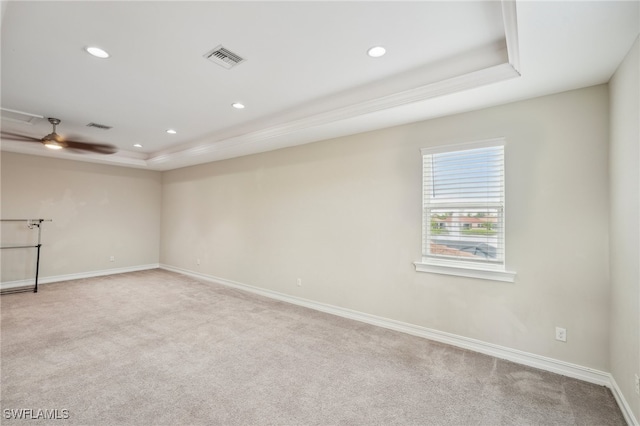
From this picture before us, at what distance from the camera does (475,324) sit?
2930 millimetres

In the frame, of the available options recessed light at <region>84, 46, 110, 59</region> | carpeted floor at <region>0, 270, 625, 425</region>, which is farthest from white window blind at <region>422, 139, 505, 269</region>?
recessed light at <region>84, 46, 110, 59</region>

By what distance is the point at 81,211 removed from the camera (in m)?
5.95

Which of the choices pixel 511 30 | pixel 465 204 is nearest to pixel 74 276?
pixel 465 204

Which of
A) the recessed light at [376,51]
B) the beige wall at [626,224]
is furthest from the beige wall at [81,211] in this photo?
the beige wall at [626,224]

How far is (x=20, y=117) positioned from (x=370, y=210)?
4943 millimetres

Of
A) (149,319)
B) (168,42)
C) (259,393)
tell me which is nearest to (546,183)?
(259,393)

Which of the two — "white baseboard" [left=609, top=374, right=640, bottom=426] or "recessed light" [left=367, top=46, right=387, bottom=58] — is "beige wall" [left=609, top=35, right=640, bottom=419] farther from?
"recessed light" [left=367, top=46, right=387, bottom=58]

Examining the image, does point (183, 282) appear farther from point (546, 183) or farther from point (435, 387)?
point (546, 183)

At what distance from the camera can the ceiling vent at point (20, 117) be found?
371 centimetres

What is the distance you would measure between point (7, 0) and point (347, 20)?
2149 millimetres

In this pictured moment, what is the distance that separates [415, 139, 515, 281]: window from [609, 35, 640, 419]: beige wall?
0.76 meters

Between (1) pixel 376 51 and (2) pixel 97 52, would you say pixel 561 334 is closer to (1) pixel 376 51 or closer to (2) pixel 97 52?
(1) pixel 376 51

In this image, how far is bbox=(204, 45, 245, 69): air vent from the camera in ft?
7.79

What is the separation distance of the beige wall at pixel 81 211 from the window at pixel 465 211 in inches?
258
